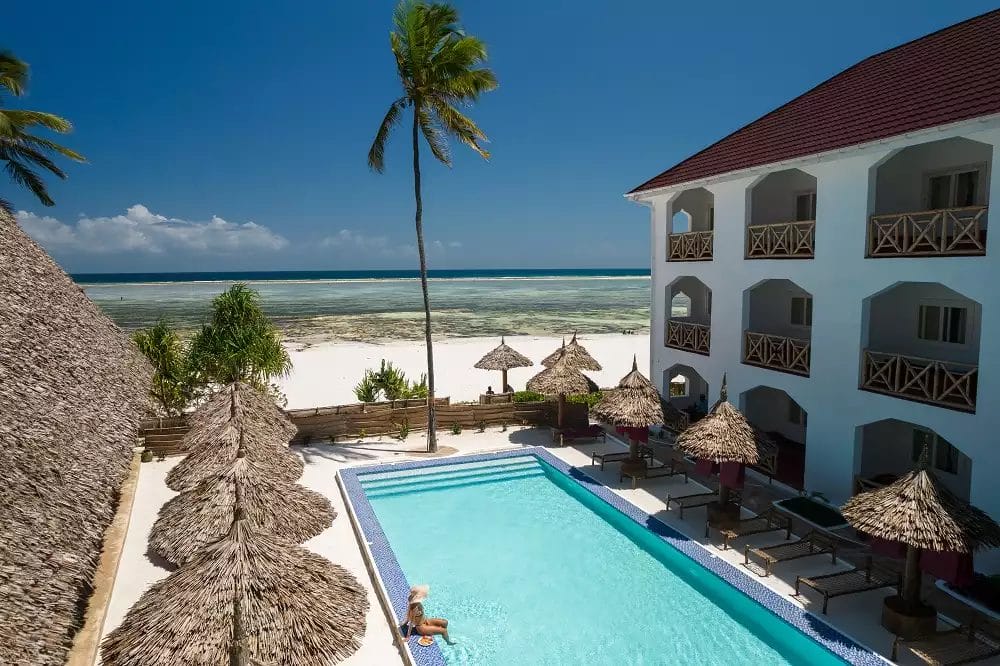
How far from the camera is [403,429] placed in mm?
18641

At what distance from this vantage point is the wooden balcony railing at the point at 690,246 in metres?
16.1

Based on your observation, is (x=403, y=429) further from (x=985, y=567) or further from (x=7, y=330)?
(x=985, y=567)

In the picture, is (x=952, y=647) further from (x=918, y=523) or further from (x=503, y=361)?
(x=503, y=361)

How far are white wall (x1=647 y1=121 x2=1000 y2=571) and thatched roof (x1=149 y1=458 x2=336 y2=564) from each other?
33.3 feet

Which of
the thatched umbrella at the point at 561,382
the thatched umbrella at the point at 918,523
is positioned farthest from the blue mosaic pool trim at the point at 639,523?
the thatched umbrella at the point at 561,382

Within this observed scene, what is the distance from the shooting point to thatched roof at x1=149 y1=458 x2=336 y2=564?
8.05 meters

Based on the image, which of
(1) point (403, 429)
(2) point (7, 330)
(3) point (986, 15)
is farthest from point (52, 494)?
(3) point (986, 15)

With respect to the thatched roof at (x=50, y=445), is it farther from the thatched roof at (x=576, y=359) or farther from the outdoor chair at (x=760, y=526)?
the thatched roof at (x=576, y=359)

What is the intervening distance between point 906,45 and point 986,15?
1831mm

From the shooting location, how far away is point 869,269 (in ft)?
38.2

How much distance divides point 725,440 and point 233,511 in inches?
335

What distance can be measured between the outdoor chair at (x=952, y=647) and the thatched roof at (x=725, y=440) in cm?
369

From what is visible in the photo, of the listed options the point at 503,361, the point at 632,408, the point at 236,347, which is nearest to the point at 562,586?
the point at 632,408

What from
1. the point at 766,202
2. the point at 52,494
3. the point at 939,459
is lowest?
the point at 939,459
